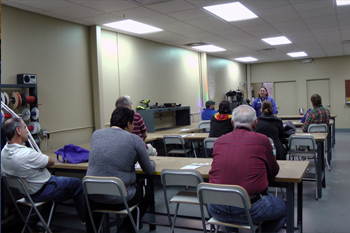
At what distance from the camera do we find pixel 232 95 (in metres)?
10.8

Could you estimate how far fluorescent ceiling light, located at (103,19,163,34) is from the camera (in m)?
5.50

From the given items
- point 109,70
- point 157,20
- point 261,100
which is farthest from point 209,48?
point 109,70

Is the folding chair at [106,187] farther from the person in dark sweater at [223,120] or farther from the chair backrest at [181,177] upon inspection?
the person in dark sweater at [223,120]

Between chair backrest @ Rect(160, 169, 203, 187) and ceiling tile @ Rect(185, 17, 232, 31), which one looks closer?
chair backrest @ Rect(160, 169, 203, 187)

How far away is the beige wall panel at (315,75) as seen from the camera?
38.8 ft

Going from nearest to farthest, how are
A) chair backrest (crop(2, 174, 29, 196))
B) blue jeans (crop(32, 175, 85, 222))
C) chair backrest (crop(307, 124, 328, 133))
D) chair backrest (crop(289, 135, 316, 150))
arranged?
chair backrest (crop(2, 174, 29, 196)) < blue jeans (crop(32, 175, 85, 222)) < chair backrest (crop(289, 135, 316, 150)) < chair backrest (crop(307, 124, 328, 133))

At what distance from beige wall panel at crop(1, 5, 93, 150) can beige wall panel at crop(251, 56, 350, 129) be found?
9.25 m

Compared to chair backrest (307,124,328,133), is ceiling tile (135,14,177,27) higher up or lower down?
higher up

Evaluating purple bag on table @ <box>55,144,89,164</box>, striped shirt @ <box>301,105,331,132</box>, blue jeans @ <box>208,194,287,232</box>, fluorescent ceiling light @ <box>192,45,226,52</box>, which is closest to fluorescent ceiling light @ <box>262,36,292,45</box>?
fluorescent ceiling light @ <box>192,45,226,52</box>

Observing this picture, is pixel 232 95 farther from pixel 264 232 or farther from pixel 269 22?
pixel 264 232

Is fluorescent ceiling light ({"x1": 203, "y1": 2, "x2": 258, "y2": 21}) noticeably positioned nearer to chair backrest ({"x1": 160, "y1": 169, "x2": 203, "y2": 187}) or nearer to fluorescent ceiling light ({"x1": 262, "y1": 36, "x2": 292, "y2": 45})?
fluorescent ceiling light ({"x1": 262, "y1": 36, "x2": 292, "y2": 45})

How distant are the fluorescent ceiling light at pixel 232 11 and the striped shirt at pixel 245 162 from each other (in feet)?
9.87

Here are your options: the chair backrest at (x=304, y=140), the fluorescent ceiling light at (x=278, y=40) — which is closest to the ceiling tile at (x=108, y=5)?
the chair backrest at (x=304, y=140)

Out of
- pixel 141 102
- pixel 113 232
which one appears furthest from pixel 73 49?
pixel 113 232
